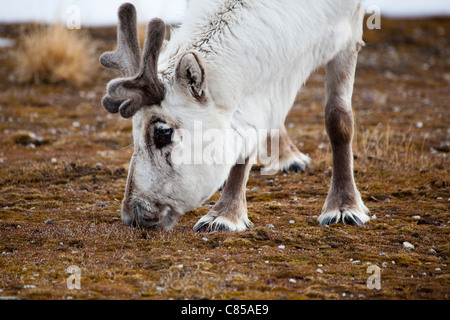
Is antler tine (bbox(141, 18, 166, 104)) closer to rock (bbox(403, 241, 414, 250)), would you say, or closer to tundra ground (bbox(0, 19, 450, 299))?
tundra ground (bbox(0, 19, 450, 299))

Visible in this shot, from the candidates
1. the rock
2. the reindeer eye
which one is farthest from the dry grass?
the rock

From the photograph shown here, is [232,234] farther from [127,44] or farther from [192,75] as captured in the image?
[127,44]

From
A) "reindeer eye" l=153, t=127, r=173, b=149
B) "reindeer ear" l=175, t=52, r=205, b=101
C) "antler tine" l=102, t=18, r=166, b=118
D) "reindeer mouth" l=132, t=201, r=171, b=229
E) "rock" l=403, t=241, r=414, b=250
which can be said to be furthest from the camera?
"rock" l=403, t=241, r=414, b=250

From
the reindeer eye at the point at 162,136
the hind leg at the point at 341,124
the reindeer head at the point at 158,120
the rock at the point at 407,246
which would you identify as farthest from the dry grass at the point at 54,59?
the rock at the point at 407,246

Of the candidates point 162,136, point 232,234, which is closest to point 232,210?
point 232,234

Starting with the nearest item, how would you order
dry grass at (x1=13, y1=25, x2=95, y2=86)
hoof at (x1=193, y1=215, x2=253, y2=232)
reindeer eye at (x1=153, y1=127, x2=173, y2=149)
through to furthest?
1. reindeer eye at (x1=153, y1=127, x2=173, y2=149)
2. hoof at (x1=193, y1=215, x2=253, y2=232)
3. dry grass at (x1=13, y1=25, x2=95, y2=86)

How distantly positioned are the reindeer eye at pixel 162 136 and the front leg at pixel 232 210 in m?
1.06

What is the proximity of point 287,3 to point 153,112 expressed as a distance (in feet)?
5.05

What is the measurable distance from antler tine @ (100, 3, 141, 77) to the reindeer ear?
54 cm

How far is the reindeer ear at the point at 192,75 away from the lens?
163 inches

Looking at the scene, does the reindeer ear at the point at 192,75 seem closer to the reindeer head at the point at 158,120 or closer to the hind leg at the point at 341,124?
the reindeer head at the point at 158,120

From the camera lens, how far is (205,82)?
428 cm

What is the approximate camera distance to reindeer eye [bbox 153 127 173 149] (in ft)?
14.4

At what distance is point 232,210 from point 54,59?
33.0ft
